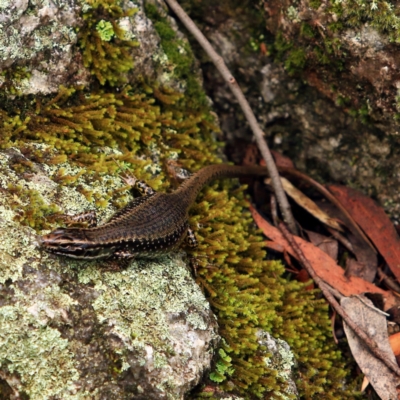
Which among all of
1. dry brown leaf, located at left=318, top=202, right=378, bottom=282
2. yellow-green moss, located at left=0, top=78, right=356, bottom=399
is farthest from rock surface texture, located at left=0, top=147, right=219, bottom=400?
dry brown leaf, located at left=318, top=202, right=378, bottom=282

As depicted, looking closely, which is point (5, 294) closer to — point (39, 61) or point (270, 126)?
point (39, 61)

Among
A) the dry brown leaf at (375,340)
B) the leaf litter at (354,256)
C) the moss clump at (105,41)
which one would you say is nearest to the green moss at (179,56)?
the moss clump at (105,41)

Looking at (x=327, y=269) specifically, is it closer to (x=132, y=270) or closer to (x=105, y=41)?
(x=132, y=270)

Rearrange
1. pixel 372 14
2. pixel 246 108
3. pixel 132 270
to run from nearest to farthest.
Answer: pixel 132 270, pixel 372 14, pixel 246 108

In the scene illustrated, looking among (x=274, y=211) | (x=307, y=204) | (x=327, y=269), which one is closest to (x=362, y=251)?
(x=327, y=269)

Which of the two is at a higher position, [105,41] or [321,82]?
[321,82]

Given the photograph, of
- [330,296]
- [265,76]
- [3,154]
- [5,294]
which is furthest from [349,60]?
[5,294]

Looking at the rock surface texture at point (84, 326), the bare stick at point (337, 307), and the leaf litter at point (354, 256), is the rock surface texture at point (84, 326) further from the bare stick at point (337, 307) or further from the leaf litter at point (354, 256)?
the leaf litter at point (354, 256)

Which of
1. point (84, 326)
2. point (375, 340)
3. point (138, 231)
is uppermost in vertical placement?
point (138, 231)
